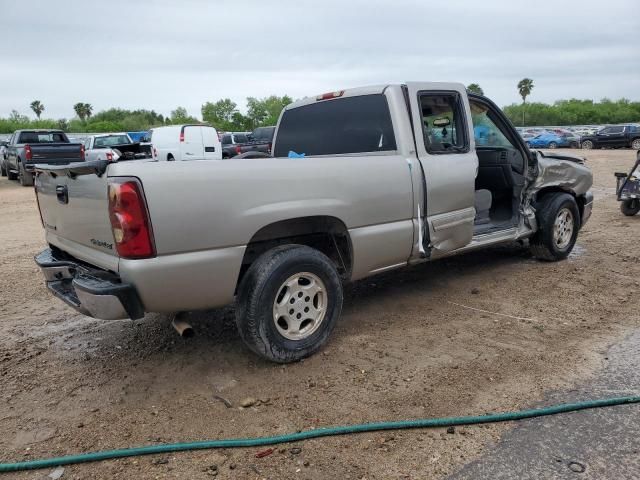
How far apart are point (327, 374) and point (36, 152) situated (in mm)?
15322

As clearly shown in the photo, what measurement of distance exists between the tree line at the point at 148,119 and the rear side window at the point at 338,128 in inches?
2457

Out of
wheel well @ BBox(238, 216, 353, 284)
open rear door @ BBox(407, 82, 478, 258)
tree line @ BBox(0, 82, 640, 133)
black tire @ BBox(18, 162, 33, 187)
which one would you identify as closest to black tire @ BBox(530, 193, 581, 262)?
open rear door @ BBox(407, 82, 478, 258)

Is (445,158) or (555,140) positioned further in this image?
(555,140)

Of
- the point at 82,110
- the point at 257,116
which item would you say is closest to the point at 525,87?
the point at 257,116

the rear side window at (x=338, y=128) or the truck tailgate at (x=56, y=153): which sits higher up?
the truck tailgate at (x=56, y=153)

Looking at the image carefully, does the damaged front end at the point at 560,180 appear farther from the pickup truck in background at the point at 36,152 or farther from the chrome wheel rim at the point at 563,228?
the pickup truck in background at the point at 36,152

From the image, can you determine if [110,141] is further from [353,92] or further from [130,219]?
[130,219]

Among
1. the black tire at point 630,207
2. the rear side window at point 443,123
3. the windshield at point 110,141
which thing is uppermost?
the windshield at point 110,141

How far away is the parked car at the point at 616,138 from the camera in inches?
1277

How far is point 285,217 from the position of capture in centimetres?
360

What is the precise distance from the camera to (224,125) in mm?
74250

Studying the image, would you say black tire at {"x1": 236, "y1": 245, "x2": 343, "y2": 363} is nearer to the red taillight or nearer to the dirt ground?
the dirt ground

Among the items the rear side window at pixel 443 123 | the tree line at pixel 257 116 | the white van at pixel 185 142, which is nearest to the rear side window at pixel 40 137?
the white van at pixel 185 142

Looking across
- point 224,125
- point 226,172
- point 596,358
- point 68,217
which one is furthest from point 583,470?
point 224,125
